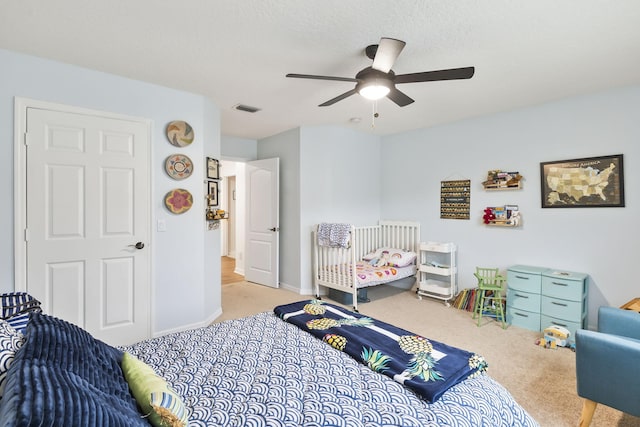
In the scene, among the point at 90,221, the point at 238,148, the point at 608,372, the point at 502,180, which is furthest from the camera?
the point at 238,148

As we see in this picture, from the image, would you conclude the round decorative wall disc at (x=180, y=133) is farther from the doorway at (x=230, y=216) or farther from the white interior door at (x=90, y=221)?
the doorway at (x=230, y=216)

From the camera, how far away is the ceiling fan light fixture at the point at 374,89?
2.21 metres

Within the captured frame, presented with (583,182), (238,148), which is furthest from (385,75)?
(238,148)

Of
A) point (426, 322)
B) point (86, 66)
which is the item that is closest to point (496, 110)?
point (426, 322)

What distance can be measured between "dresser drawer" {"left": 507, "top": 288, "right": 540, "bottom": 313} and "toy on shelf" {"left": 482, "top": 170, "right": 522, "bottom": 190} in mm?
1222

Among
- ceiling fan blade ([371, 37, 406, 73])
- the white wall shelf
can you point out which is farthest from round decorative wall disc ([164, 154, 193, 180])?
the white wall shelf

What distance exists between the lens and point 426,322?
3482mm

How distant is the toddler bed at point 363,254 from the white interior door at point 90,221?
2.17 m

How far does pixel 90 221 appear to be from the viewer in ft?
8.75

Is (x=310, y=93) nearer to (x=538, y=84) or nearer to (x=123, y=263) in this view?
(x=538, y=84)

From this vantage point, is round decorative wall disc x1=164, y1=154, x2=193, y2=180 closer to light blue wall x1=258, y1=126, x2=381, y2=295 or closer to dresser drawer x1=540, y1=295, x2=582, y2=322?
light blue wall x1=258, y1=126, x2=381, y2=295

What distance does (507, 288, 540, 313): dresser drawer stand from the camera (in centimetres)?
327

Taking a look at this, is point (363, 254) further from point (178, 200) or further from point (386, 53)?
point (386, 53)

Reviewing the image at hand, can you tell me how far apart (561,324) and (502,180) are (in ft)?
5.50
